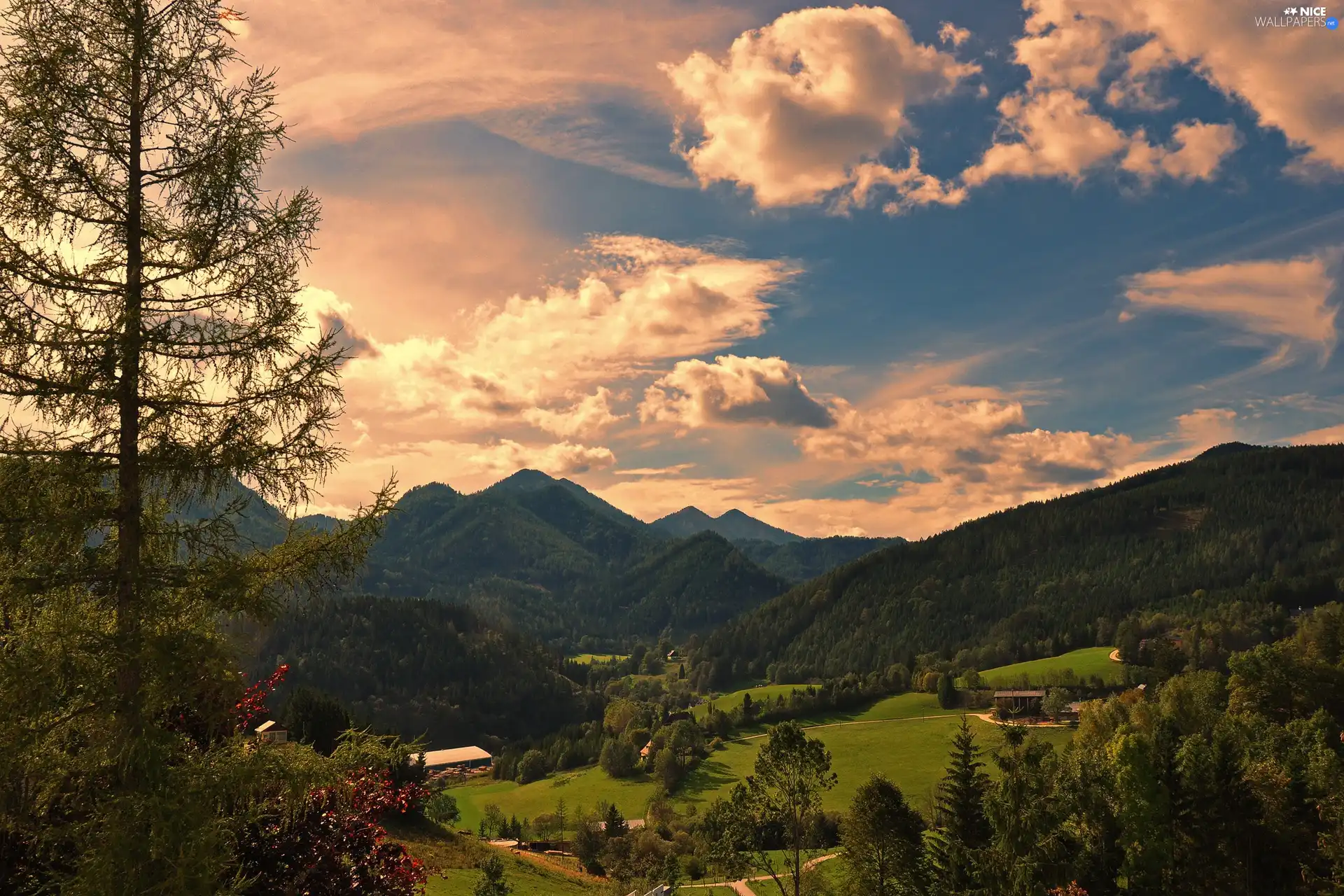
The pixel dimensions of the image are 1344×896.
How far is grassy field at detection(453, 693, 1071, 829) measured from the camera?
437ft

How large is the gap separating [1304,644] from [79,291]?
16962 cm

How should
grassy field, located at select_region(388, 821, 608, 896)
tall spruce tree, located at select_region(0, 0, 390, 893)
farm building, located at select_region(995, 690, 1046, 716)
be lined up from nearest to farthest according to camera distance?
tall spruce tree, located at select_region(0, 0, 390, 893)
grassy field, located at select_region(388, 821, 608, 896)
farm building, located at select_region(995, 690, 1046, 716)

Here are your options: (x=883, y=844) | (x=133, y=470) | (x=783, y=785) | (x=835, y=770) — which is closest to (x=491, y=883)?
(x=783, y=785)

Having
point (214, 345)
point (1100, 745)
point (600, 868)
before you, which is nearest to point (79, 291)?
point (214, 345)

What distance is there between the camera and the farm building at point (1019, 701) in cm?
16402

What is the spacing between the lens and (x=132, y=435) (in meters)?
13.2

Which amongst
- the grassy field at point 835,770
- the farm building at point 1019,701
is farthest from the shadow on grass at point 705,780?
the farm building at point 1019,701

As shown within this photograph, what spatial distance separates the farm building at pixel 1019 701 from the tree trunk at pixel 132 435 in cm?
16674

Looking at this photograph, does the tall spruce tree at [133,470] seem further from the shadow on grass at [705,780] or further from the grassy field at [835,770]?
the shadow on grass at [705,780]

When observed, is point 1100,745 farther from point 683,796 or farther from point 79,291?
point 79,291

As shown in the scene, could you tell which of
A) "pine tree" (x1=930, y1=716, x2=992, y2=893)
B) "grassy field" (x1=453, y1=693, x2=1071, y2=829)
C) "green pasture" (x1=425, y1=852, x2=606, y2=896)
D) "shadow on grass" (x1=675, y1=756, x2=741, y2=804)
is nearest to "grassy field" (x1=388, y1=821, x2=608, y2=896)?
"green pasture" (x1=425, y1=852, x2=606, y2=896)

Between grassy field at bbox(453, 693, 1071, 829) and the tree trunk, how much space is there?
119812 mm

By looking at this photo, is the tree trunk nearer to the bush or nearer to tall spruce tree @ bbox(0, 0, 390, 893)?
tall spruce tree @ bbox(0, 0, 390, 893)

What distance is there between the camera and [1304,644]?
129 m
